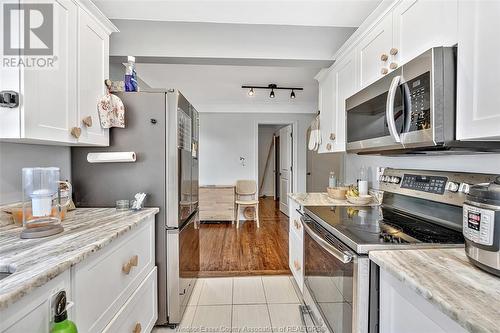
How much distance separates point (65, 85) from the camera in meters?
1.24

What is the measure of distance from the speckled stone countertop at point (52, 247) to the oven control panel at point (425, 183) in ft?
5.33

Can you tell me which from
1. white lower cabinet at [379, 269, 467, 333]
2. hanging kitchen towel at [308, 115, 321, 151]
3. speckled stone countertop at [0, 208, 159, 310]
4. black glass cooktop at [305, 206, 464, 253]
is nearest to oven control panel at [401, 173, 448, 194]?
black glass cooktop at [305, 206, 464, 253]

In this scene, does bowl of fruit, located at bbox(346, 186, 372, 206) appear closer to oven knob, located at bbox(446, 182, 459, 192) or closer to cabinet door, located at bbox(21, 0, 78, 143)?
oven knob, located at bbox(446, 182, 459, 192)

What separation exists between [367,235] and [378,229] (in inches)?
5.8

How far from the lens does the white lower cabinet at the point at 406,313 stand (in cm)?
64

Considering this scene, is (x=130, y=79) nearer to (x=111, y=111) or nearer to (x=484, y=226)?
(x=111, y=111)

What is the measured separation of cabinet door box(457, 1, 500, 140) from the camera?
791mm

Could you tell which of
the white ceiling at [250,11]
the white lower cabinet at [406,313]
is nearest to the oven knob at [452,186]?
the white lower cabinet at [406,313]

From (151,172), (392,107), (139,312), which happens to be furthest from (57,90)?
(392,107)

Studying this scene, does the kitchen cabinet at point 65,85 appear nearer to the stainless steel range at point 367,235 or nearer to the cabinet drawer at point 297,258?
the stainless steel range at point 367,235

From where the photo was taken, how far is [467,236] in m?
0.76

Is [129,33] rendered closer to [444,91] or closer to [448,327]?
[444,91]

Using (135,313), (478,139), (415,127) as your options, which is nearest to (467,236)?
(478,139)

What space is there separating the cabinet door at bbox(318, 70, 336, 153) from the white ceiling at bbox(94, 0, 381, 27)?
0.52m
